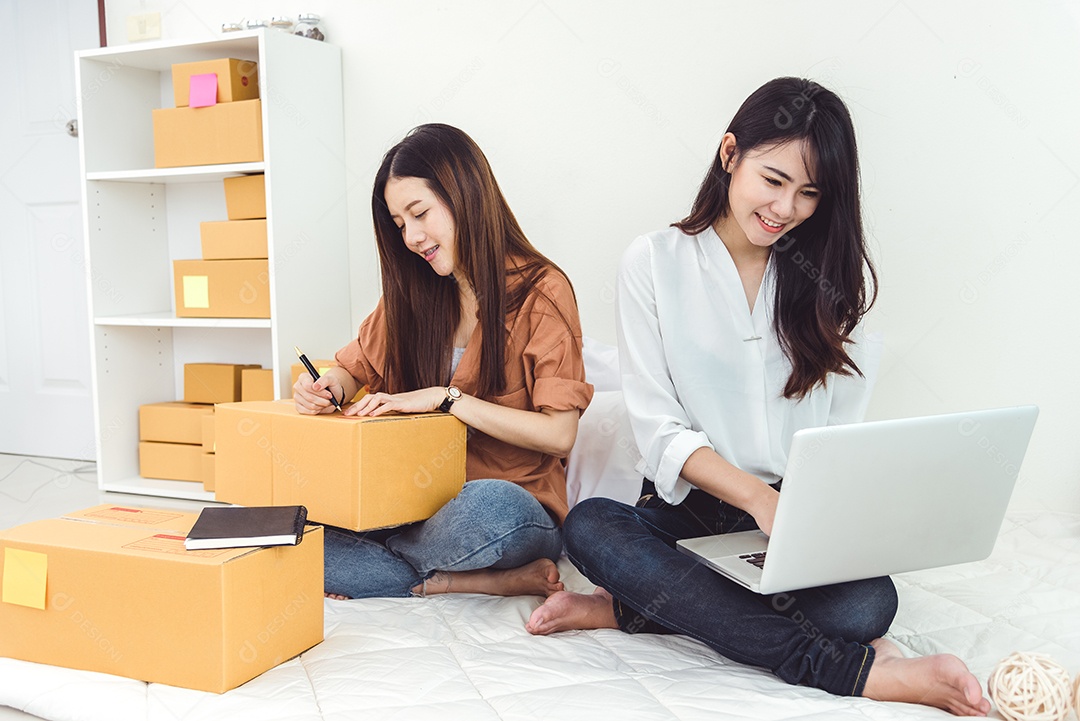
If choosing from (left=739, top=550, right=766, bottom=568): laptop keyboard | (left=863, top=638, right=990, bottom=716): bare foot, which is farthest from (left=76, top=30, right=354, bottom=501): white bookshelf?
(left=863, top=638, right=990, bottom=716): bare foot

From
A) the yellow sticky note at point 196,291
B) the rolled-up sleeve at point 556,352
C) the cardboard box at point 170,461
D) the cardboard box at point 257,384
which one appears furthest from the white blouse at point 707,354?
the cardboard box at point 170,461

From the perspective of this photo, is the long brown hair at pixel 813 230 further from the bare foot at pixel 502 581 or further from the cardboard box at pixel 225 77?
the cardboard box at pixel 225 77

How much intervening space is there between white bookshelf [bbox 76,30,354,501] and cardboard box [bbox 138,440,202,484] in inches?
1.1

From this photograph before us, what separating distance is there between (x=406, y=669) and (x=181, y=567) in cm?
30

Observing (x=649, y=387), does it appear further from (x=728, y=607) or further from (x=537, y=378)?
(x=728, y=607)

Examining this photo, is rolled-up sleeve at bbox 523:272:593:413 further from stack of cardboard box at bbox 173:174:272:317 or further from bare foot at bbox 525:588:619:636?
stack of cardboard box at bbox 173:174:272:317

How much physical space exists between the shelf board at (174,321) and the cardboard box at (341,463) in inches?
33.3

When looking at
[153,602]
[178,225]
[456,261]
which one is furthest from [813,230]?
[178,225]

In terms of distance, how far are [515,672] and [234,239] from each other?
1530 mm

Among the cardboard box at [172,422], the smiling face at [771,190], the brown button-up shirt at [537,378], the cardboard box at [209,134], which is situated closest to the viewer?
the smiling face at [771,190]

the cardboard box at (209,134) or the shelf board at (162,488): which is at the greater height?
the cardboard box at (209,134)

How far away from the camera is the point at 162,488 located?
2.45 metres

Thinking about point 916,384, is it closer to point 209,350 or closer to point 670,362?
point 670,362

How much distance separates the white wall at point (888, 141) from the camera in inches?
73.9
